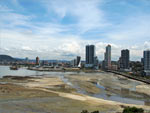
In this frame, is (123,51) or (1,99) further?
(123,51)

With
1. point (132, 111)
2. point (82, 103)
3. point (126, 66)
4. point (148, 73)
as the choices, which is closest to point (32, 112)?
point (82, 103)

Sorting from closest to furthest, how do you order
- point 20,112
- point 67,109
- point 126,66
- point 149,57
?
1. point 20,112
2. point 67,109
3. point 149,57
4. point 126,66

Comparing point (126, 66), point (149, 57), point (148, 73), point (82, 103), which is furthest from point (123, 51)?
point (82, 103)

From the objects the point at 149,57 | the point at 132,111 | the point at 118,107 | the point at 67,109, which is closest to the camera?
the point at 132,111

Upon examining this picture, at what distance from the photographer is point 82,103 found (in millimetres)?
27953

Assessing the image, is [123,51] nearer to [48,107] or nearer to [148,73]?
[148,73]

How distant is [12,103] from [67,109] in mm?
8973

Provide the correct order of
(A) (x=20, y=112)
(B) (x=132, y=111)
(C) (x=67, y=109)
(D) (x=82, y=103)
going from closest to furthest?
(B) (x=132, y=111)
(A) (x=20, y=112)
(C) (x=67, y=109)
(D) (x=82, y=103)

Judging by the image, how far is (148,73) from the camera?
9894 cm

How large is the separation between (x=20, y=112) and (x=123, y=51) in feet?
609

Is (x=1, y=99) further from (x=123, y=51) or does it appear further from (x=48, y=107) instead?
(x=123, y=51)

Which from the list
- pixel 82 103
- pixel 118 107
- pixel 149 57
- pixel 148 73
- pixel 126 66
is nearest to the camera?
pixel 118 107

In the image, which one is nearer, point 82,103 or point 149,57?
point 82,103

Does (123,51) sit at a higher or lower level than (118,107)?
higher
